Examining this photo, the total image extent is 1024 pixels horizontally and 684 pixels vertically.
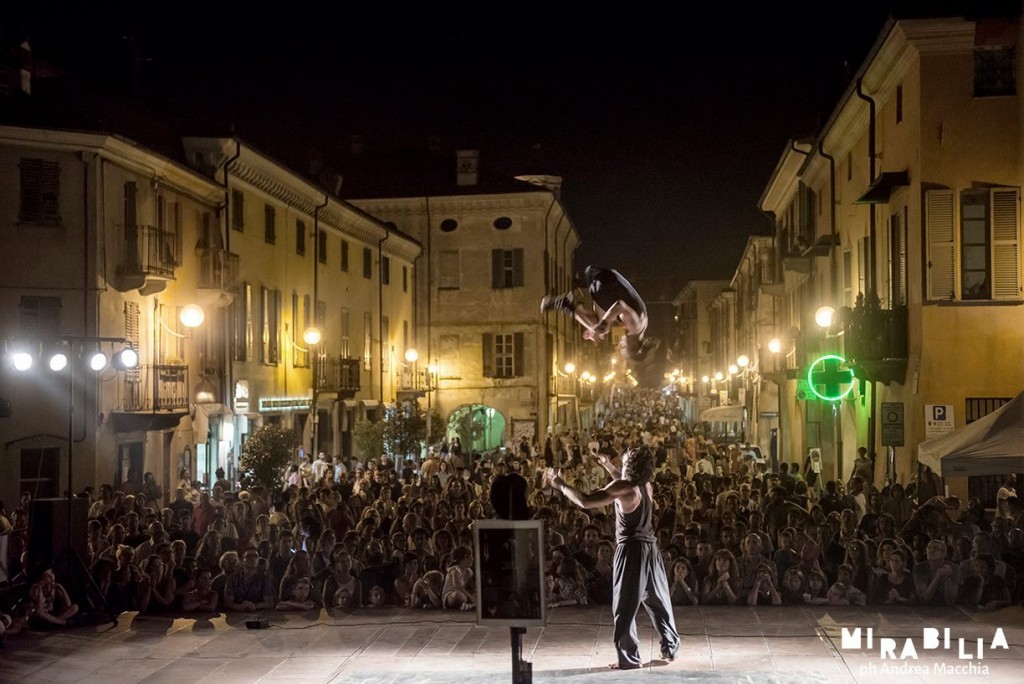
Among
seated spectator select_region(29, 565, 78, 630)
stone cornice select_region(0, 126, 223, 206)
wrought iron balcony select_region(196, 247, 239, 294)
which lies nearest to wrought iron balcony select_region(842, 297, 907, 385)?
seated spectator select_region(29, 565, 78, 630)

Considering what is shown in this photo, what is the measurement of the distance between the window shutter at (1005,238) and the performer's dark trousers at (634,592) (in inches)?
474

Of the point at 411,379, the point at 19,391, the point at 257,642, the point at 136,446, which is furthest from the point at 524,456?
the point at 411,379

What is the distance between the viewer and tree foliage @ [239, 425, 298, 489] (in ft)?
90.0

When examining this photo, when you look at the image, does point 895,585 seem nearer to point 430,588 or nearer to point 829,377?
point 430,588

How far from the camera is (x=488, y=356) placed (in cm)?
5578

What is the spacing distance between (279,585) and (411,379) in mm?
37836

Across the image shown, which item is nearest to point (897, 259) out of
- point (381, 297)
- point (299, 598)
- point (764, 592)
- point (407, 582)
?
point (764, 592)

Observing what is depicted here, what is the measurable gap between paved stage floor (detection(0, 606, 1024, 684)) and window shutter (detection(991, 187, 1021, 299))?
27.7ft

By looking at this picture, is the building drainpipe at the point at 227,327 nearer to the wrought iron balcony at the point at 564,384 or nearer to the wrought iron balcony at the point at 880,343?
the wrought iron balcony at the point at 880,343

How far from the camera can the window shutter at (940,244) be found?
2117cm

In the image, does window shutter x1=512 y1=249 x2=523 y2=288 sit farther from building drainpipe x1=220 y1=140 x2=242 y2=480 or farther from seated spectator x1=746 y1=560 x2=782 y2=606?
seated spectator x1=746 y1=560 x2=782 y2=606

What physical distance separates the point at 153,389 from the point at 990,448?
1814 cm

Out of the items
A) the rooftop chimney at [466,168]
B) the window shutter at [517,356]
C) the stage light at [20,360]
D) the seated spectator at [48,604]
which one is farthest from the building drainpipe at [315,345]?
the seated spectator at [48,604]

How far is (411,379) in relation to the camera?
52.9 metres
